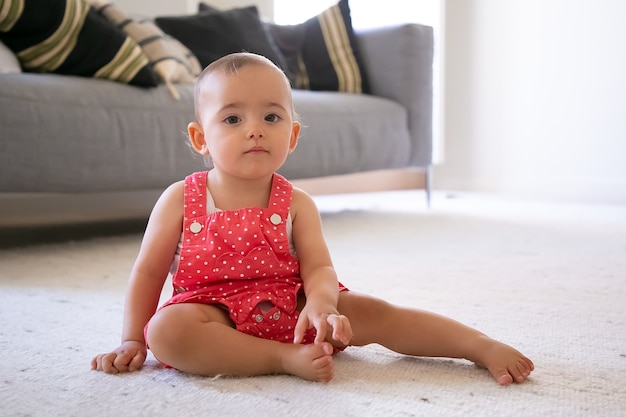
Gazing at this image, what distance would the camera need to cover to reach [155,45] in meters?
2.19

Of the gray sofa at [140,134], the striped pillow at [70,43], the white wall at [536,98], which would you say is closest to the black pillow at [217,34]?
the gray sofa at [140,134]

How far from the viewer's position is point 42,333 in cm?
98

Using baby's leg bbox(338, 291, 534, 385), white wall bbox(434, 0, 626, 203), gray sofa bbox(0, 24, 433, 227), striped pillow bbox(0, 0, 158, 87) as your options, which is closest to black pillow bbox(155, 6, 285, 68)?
gray sofa bbox(0, 24, 433, 227)

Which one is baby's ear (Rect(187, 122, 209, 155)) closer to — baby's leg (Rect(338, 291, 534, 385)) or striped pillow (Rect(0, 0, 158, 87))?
baby's leg (Rect(338, 291, 534, 385))

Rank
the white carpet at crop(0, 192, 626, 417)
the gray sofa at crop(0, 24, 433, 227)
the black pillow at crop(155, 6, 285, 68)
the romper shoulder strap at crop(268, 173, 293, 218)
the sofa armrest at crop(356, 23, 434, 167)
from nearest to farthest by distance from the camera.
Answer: the white carpet at crop(0, 192, 626, 417)
the romper shoulder strap at crop(268, 173, 293, 218)
the gray sofa at crop(0, 24, 433, 227)
the black pillow at crop(155, 6, 285, 68)
the sofa armrest at crop(356, 23, 434, 167)

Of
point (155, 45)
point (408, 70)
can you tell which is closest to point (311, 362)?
point (155, 45)

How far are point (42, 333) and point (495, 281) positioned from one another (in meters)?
0.82

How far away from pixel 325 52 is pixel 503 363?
7.28 ft

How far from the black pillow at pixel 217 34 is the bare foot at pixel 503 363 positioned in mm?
1868

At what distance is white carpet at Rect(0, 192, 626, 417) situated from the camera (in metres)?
0.70

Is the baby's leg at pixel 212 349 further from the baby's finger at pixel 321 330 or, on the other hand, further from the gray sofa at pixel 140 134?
the gray sofa at pixel 140 134

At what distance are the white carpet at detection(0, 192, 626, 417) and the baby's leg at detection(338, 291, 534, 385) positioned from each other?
2cm

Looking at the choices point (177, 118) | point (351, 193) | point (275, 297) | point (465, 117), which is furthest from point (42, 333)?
point (465, 117)

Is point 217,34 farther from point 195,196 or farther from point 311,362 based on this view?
point 311,362
